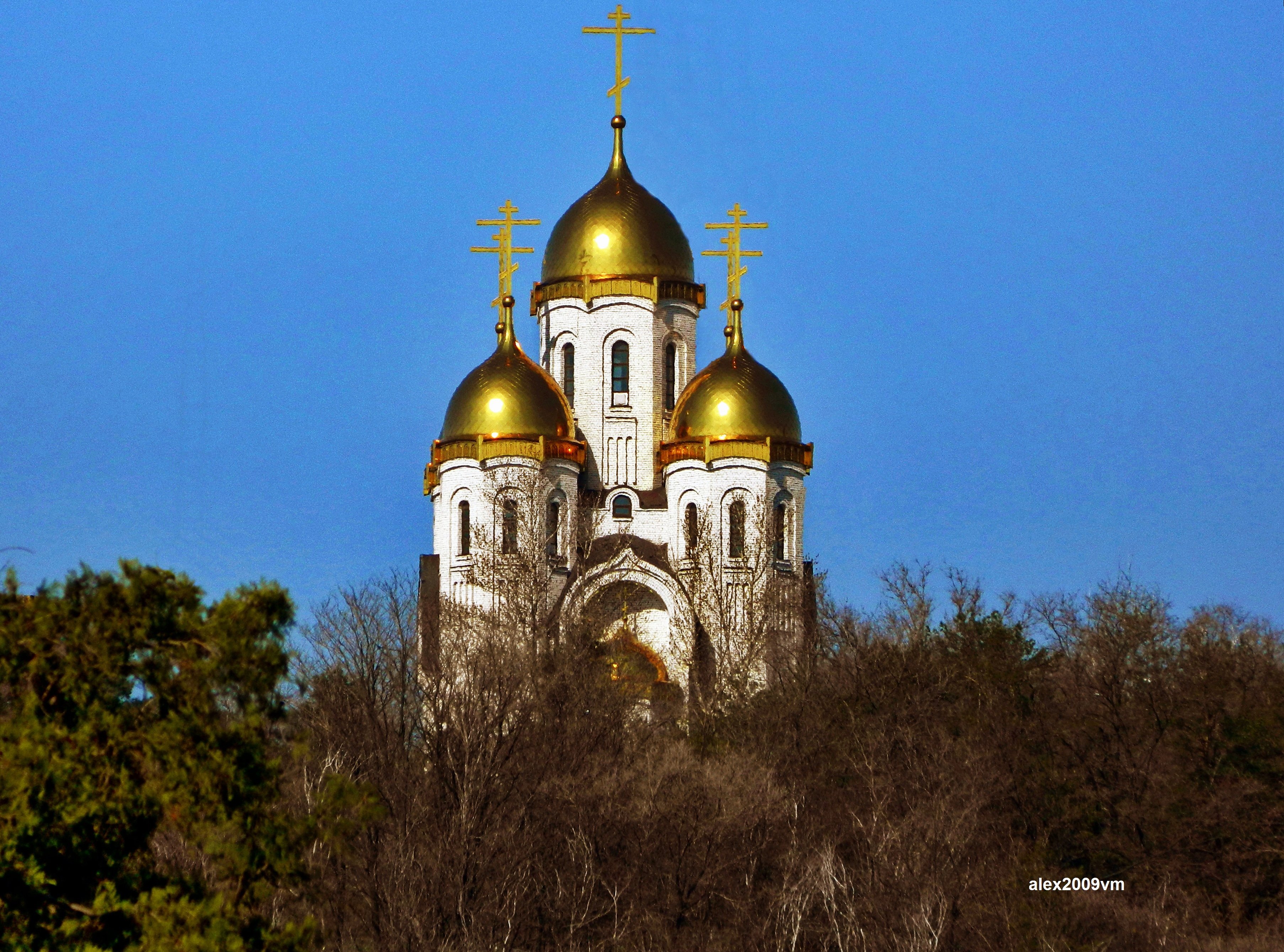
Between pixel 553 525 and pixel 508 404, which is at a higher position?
pixel 508 404

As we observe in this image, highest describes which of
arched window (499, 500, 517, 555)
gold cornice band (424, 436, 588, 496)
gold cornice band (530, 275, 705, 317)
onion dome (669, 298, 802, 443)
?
gold cornice band (530, 275, 705, 317)

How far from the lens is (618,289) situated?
148 feet

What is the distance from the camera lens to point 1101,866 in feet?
90.2

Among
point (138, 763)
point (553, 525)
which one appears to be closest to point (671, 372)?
point (553, 525)

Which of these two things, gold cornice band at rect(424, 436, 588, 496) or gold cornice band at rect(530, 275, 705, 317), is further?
gold cornice band at rect(530, 275, 705, 317)

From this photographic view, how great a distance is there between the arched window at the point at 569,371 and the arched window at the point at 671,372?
1.77m

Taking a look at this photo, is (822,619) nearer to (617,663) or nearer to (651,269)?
(617,663)

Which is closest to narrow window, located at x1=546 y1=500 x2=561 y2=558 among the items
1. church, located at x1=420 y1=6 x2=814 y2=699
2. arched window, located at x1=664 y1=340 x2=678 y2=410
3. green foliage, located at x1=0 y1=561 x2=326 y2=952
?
church, located at x1=420 y1=6 x2=814 y2=699

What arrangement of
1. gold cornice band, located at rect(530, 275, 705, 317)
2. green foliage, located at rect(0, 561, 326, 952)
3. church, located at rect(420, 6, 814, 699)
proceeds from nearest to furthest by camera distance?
green foliage, located at rect(0, 561, 326, 952) → church, located at rect(420, 6, 814, 699) → gold cornice band, located at rect(530, 275, 705, 317)

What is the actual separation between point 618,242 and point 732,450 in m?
5.05

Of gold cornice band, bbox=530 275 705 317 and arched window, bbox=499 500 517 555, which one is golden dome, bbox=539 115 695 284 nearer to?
gold cornice band, bbox=530 275 705 317

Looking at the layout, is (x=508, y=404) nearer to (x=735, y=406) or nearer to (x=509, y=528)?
(x=509, y=528)

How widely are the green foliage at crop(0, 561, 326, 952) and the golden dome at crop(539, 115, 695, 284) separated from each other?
31.3m

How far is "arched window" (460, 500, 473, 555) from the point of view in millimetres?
43062
